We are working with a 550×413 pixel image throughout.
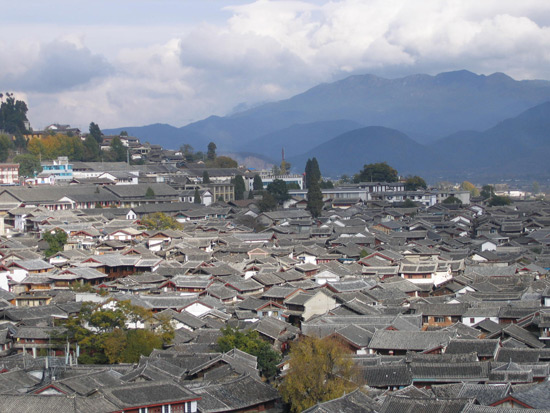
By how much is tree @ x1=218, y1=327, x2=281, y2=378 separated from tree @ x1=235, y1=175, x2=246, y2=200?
42.1 meters

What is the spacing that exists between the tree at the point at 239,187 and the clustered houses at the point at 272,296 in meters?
6.87

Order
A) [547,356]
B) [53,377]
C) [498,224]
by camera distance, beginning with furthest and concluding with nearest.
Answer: [498,224] < [547,356] < [53,377]

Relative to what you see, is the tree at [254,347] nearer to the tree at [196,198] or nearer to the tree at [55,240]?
the tree at [55,240]

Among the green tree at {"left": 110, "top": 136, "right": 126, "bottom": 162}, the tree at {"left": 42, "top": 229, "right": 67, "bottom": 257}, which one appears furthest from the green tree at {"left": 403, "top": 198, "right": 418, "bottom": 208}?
the tree at {"left": 42, "top": 229, "right": 67, "bottom": 257}

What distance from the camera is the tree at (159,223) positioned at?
44.2m

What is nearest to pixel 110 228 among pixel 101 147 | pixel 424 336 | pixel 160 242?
pixel 160 242

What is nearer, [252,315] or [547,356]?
[547,356]

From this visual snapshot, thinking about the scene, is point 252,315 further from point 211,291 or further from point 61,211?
point 61,211

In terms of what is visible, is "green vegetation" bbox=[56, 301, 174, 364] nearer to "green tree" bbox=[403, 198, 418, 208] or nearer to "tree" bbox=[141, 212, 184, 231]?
"tree" bbox=[141, 212, 184, 231]

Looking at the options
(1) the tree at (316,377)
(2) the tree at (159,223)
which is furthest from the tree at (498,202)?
(1) the tree at (316,377)

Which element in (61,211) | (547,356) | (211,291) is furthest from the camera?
(61,211)

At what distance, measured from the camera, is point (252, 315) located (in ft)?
85.8

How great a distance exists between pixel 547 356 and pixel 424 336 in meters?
3.29

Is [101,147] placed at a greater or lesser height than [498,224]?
greater
